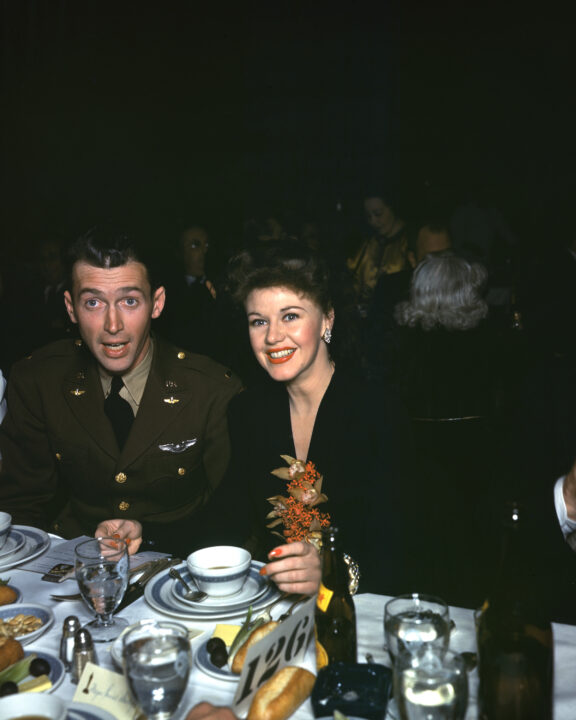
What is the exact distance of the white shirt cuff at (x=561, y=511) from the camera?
1.67 meters

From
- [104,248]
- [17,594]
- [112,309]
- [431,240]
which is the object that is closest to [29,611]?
[17,594]

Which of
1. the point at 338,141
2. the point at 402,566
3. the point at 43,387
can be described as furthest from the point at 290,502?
the point at 338,141

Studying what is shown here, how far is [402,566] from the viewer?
70.0 inches

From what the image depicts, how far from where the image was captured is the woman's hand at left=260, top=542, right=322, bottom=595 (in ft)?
4.31

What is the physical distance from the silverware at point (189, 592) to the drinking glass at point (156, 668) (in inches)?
16.6

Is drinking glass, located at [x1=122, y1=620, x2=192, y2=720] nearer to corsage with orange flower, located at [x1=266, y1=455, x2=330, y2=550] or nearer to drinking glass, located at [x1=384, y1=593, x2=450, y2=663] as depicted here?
drinking glass, located at [x1=384, y1=593, x2=450, y2=663]

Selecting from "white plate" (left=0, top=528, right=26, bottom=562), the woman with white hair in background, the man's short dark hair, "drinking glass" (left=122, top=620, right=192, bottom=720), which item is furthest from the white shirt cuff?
the man's short dark hair

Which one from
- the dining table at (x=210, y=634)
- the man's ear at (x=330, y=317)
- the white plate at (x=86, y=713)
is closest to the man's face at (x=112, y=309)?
the man's ear at (x=330, y=317)

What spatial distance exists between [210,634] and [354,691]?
1.23 feet

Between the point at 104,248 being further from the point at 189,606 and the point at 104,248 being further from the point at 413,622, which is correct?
the point at 413,622

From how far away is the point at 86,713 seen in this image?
953 millimetres

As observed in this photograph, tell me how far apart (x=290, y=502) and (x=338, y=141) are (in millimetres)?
7088

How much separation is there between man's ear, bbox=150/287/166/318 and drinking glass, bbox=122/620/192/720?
1.56 meters

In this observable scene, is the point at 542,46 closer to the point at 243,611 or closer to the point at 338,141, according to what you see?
the point at 338,141
